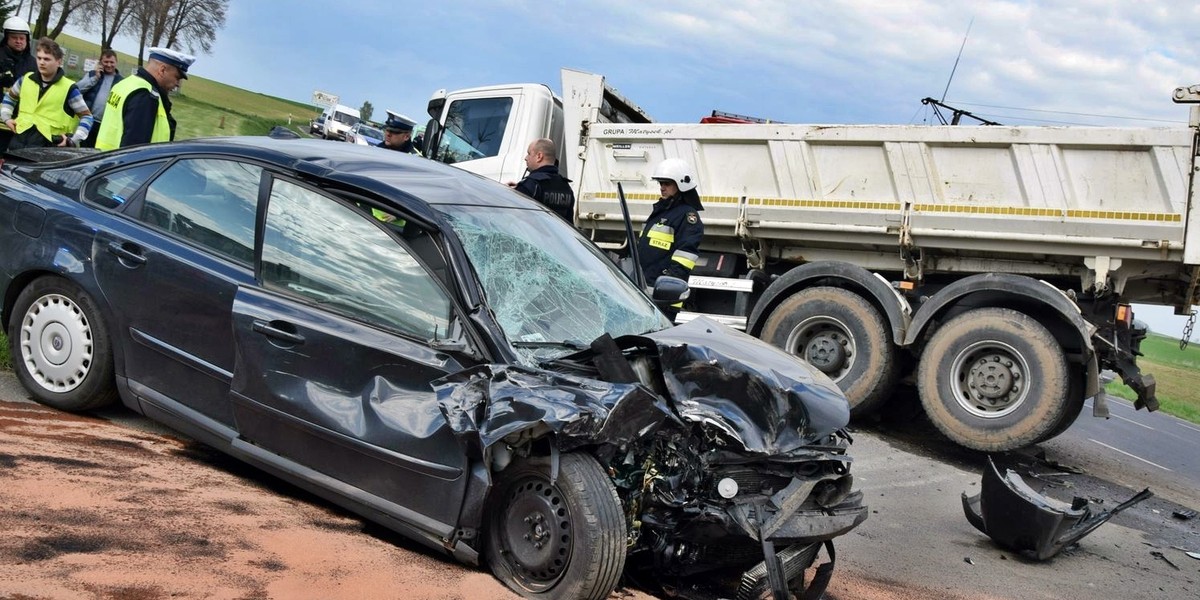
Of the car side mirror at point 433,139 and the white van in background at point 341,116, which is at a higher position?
the white van in background at point 341,116

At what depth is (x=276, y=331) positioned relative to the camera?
4391 mm

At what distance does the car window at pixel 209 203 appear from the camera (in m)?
4.77

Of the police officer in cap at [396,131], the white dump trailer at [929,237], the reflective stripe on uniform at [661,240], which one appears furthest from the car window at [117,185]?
the white dump trailer at [929,237]

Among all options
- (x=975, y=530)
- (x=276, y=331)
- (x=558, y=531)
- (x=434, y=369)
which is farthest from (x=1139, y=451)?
(x=276, y=331)

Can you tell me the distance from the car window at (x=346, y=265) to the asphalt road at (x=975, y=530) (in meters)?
1.42

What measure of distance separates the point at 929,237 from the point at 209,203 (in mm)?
6299

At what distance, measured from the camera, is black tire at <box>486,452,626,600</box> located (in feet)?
12.6

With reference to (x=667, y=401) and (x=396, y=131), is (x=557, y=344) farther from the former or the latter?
(x=396, y=131)

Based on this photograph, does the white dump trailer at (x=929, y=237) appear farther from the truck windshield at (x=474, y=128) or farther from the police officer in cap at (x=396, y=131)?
the police officer in cap at (x=396, y=131)

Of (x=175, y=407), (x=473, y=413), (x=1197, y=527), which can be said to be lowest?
(x=1197, y=527)

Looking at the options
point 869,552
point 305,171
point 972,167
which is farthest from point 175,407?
point 972,167

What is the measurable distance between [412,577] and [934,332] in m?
6.26

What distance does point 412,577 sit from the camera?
12.9 ft

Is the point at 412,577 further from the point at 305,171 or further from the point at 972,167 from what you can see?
the point at 972,167
